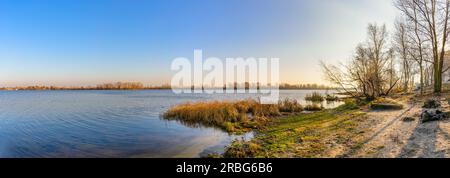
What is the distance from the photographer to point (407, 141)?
27.2 ft

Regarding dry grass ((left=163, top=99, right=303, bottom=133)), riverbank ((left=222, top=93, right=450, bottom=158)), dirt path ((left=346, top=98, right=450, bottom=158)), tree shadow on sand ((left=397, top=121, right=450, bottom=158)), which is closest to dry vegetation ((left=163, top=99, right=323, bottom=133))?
dry grass ((left=163, top=99, right=303, bottom=133))

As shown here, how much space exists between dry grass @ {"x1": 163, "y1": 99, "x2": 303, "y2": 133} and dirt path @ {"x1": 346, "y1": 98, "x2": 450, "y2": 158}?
762 cm

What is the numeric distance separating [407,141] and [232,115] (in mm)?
12448

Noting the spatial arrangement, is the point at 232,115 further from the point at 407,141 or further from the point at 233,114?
the point at 407,141

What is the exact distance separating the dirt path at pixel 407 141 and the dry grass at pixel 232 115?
7616 millimetres

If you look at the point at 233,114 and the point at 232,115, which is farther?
the point at 233,114

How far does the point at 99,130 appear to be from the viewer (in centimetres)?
1661

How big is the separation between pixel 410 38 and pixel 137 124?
3035 cm

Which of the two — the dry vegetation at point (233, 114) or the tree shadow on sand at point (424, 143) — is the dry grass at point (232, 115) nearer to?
the dry vegetation at point (233, 114)

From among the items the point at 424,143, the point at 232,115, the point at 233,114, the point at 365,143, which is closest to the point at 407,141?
the point at 424,143

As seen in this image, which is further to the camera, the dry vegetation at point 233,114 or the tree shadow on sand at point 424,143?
the dry vegetation at point 233,114

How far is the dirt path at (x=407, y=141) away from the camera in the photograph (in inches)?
279

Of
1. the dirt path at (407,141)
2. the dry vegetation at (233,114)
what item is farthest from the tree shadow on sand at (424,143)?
the dry vegetation at (233,114)
